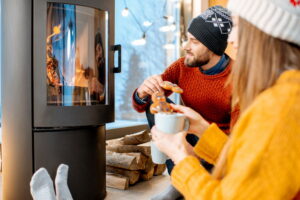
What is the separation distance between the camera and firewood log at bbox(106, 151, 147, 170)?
7.38ft

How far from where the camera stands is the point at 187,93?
186 centimetres

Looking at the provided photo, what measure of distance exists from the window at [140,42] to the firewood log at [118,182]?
0.88 metres

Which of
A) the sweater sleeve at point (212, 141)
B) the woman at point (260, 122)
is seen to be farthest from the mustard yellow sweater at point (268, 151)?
the sweater sleeve at point (212, 141)

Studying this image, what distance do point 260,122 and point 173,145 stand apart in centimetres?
30

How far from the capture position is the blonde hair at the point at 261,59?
815mm

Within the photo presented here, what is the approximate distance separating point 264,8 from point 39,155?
1.36 metres

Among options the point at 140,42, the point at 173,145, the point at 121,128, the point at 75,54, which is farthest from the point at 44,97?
the point at 140,42

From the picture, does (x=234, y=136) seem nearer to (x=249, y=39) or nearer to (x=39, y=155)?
(x=249, y=39)

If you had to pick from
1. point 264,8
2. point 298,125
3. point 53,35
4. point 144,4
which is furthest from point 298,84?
point 144,4

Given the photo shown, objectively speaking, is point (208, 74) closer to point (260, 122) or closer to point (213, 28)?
point (213, 28)

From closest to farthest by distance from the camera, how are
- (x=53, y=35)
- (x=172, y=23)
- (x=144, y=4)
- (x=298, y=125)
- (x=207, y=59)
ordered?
1. (x=298, y=125)
2. (x=53, y=35)
3. (x=207, y=59)
4. (x=144, y=4)
5. (x=172, y=23)

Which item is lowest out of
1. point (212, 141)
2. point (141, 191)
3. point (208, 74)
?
point (141, 191)

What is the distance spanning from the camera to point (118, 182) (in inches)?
86.8

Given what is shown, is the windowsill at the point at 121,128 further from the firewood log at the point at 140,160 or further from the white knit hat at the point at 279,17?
the white knit hat at the point at 279,17
